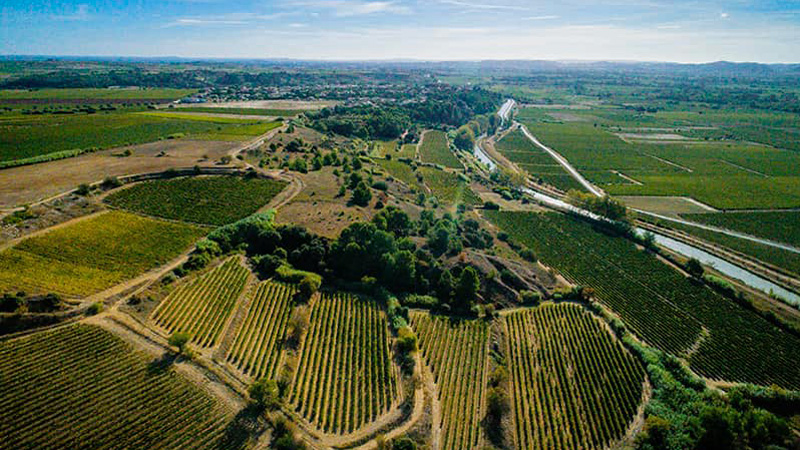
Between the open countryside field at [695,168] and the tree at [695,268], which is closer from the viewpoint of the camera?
the tree at [695,268]

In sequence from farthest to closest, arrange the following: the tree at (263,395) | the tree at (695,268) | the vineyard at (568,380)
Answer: the tree at (695,268) < the vineyard at (568,380) < the tree at (263,395)

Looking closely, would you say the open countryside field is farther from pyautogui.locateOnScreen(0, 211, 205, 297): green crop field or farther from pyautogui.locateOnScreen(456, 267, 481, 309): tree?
pyautogui.locateOnScreen(0, 211, 205, 297): green crop field

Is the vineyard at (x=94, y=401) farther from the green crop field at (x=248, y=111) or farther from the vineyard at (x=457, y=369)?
the green crop field at (x=248, y=111)

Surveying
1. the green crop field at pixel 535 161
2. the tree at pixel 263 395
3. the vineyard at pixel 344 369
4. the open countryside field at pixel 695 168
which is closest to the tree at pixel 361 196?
the vineyard at pixel 344 369

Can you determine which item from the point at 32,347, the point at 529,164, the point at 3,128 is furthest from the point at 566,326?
the point at 3,128

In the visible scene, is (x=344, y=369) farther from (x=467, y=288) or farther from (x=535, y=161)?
(x=535, y=161)

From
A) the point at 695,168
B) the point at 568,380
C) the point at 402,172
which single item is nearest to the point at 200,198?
the point at 402,172

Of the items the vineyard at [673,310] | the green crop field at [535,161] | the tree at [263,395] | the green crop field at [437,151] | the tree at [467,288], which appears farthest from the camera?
the green crop field at [437,151]

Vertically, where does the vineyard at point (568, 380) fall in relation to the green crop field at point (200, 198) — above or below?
below
